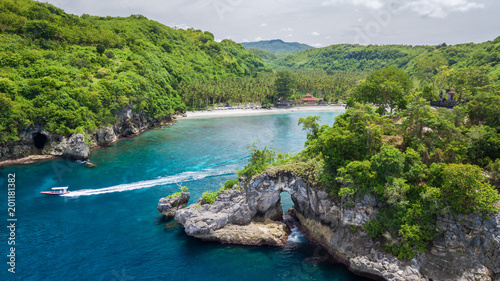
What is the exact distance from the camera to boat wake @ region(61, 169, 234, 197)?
164 ft

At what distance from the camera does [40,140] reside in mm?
68688

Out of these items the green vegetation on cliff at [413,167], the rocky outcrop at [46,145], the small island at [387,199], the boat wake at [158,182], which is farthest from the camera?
the rocky outcrop at [46,145]

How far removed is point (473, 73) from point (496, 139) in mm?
22727

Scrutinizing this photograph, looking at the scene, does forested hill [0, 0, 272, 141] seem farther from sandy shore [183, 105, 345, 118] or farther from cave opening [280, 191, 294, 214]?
cave opening [280, 191, 294, 214]

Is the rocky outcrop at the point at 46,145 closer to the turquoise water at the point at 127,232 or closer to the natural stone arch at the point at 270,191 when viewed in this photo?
the turquoise water at the point at 127,232

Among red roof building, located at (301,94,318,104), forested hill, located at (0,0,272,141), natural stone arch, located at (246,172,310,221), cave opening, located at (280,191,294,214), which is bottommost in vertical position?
cave opening, located at (280,191,294,214)

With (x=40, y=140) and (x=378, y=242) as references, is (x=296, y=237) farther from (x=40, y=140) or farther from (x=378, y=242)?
(x=40, y=140)

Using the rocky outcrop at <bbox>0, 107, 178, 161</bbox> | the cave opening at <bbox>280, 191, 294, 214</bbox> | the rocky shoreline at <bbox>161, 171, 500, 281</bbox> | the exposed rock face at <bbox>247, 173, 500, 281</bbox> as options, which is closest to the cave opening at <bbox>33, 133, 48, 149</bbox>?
the rocky outcrop at <bbox>0, 107, 178, 161</bbox>

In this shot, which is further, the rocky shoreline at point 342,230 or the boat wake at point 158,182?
the boat wake at point 158,182

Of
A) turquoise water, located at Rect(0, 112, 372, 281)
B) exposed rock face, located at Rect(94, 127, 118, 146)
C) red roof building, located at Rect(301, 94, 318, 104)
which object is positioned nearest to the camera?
turquoise water, located at Rect(0, 112, 372, 281)

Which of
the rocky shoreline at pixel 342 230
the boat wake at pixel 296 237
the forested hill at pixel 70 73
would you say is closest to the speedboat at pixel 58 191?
the forested hill at pixel 70 73

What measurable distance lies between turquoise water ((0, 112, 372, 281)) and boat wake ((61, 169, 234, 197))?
17 cm

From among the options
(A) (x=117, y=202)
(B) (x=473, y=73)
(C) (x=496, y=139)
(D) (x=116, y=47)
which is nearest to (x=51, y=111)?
(A) (x=117, y=202)

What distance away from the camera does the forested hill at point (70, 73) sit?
6606 cm
